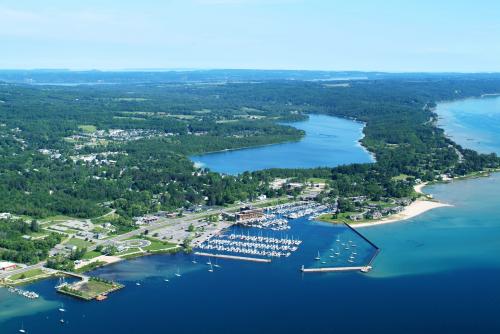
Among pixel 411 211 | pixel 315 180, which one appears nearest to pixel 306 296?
pixel 411 211

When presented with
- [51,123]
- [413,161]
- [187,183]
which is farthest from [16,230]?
[51,123]

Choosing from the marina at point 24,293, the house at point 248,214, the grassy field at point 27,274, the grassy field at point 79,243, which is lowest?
the marina at point 24,293

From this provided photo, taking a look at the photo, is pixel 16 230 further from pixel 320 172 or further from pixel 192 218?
pixel 320 172

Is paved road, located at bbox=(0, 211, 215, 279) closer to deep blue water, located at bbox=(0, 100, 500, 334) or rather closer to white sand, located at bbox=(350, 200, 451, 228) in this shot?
deep blue water, located at bbox=(0, 100, 500, 334)

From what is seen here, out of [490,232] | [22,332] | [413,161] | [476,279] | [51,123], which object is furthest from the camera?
[51,123]

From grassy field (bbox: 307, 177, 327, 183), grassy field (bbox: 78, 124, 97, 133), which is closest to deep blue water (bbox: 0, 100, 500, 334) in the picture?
grassy field (bbox: 307, 177, 327, 183)

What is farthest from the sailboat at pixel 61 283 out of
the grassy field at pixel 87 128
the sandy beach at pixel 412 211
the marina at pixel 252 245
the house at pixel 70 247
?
the grassy field at pixel 87 128

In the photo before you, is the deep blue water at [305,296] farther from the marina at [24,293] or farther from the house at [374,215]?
the house at [374,215]
